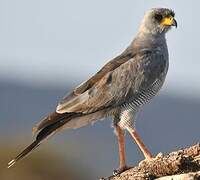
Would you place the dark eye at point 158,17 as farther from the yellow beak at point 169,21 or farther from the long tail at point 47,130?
the long tail at point 47,130

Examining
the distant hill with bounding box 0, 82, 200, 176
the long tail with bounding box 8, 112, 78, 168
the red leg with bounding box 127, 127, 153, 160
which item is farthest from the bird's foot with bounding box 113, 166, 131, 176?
the distant hill with bounding box 0, 82, 200, 176

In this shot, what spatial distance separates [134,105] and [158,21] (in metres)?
1.96

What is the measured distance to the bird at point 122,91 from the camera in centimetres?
2019

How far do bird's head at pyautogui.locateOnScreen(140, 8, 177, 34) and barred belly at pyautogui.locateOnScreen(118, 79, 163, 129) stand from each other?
1.29m

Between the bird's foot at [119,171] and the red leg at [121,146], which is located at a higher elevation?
the red leg at [121,146]

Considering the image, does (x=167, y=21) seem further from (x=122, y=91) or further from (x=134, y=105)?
(x=134, y=105)

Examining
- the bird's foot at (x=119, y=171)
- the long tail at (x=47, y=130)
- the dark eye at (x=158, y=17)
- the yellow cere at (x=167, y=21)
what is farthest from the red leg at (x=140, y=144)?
the dark eye at (x=158, y=17)

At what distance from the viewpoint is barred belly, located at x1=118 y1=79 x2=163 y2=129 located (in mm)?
20219

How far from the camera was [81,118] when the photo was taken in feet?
66.6

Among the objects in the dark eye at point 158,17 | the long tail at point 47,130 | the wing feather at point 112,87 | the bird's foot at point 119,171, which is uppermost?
the dark eye at point 158,17

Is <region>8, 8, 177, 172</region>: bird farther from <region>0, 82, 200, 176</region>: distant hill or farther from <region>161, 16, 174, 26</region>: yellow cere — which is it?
<region>0, 82, 200, 176</region>: distant hill

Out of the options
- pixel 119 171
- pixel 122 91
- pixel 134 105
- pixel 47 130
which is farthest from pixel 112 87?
pixel 119 171

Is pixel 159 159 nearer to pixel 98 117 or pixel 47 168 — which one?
pixel 98 117

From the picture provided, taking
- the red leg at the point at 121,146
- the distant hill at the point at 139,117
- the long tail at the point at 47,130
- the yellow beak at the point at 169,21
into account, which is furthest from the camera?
the distant hill at the point at 139,117
